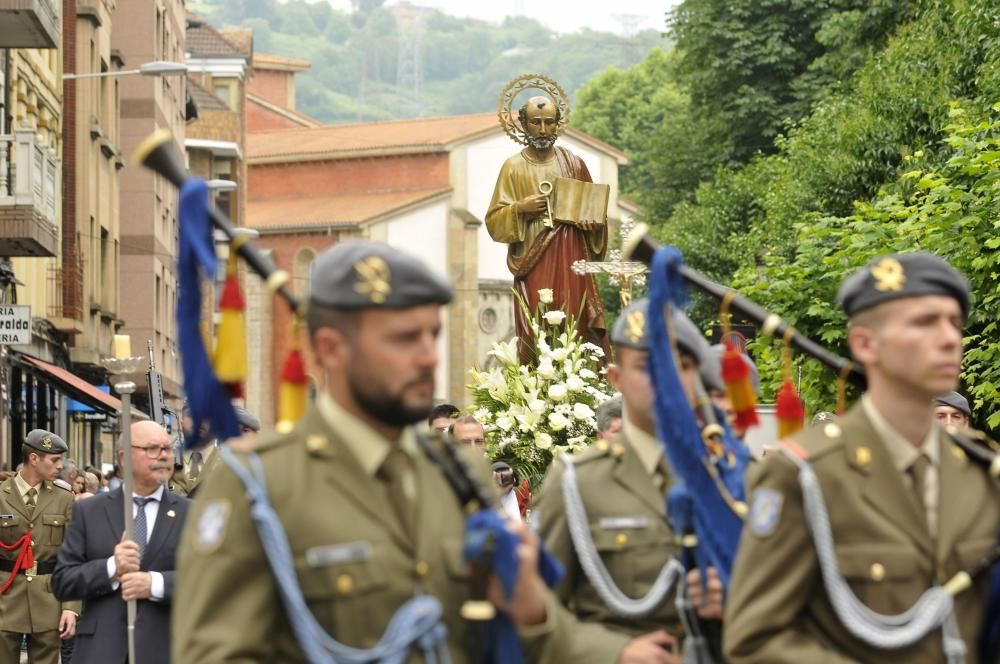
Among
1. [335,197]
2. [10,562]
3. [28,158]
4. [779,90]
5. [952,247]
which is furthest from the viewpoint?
[335,197]

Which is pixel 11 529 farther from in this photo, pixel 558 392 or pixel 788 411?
pixel 788 411

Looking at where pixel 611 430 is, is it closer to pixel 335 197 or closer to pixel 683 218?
pixel 683 218

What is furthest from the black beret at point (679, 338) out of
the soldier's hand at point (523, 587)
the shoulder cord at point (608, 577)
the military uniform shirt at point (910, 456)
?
the soldier's hand at point (523, 587)

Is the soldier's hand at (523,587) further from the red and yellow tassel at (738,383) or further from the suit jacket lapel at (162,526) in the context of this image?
the suit jacket lapel at (162,526)

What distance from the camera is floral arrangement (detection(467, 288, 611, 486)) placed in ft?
46.5

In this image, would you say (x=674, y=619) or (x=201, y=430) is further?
(x=674, y=619)

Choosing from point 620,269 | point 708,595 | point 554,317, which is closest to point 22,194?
point 620,269

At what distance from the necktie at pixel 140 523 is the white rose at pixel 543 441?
11.0ft

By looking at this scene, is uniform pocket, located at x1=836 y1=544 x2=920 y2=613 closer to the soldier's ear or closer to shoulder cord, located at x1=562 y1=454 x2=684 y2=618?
shoulder cord, located at x1=562 y1=454 x2=684 y2=618

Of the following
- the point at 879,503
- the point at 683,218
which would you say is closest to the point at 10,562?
the point at 879,503

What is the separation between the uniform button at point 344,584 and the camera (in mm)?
4852

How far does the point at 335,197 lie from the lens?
337ft

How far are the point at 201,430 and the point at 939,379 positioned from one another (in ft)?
6.08

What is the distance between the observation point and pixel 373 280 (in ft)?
16.3
